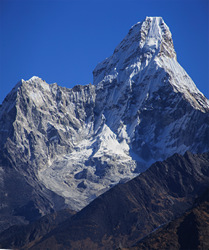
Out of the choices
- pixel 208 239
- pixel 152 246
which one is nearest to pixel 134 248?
pixel 152 246

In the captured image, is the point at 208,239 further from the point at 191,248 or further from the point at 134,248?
the point at 134,248

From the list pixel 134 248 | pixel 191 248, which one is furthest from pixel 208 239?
pixel 134 248

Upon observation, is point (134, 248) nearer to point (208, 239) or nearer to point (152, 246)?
point (152, 246)
